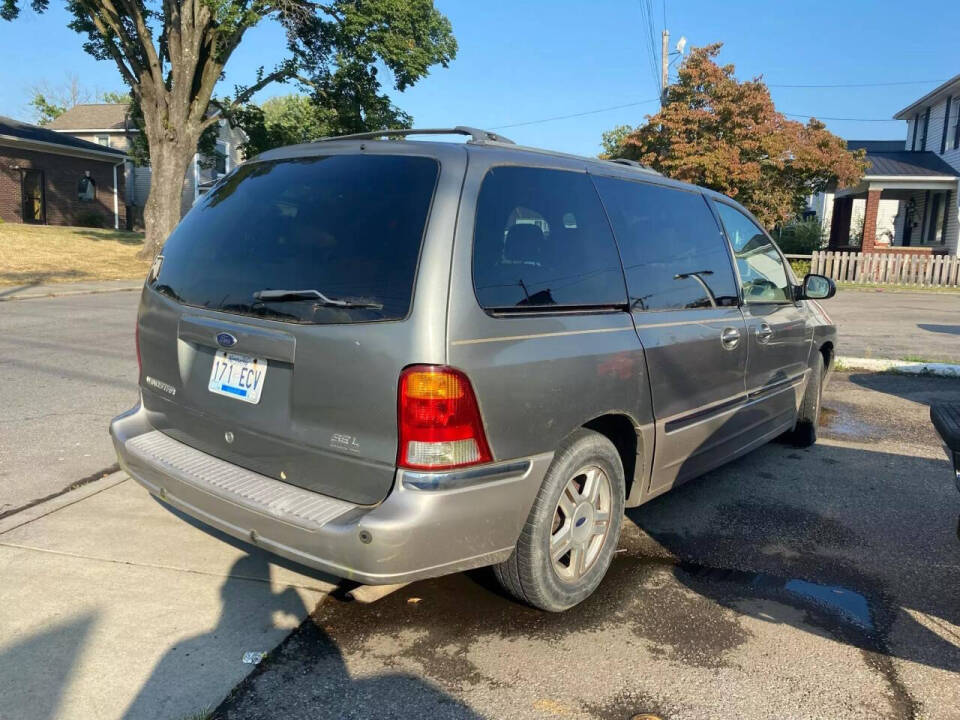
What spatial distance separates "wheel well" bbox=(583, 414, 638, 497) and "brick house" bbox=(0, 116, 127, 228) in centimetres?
3347

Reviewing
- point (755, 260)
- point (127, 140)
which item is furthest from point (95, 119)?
point (755, 260)

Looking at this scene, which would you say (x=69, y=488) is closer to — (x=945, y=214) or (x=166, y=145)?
(x=166, y=145)

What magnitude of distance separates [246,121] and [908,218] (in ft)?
88.7

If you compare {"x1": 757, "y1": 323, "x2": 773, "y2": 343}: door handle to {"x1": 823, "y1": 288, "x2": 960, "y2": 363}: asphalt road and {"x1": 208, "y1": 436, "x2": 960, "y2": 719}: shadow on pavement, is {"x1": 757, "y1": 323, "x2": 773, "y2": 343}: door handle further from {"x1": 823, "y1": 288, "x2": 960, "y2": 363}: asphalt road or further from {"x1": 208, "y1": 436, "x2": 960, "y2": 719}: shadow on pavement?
{"x1": 823, "y1": 288, "x2": 960, "y2": 363}: asphalt road

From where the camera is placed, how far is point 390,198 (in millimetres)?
2754

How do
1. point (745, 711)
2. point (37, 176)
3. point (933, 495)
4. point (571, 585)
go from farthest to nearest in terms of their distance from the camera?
point (37, 176) < point (933, 495) < point (571, 585) < point (745, 711)

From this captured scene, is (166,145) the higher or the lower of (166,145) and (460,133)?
the higher

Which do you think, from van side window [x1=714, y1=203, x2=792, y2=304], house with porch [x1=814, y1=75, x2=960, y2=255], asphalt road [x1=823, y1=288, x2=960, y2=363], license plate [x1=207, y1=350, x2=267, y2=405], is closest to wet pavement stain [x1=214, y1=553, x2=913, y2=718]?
license plate [x1=207, y1=350, x2=267, y2=405]

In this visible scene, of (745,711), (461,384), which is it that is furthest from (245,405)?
(745,711)

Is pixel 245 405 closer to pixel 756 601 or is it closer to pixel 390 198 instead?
pixel 390 198

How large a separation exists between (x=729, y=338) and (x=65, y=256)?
2307 cm

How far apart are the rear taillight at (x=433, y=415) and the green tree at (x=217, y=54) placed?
2052 cm

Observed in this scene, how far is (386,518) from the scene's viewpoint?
97.7 inches

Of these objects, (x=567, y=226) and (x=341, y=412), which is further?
(x=567, y=226)
